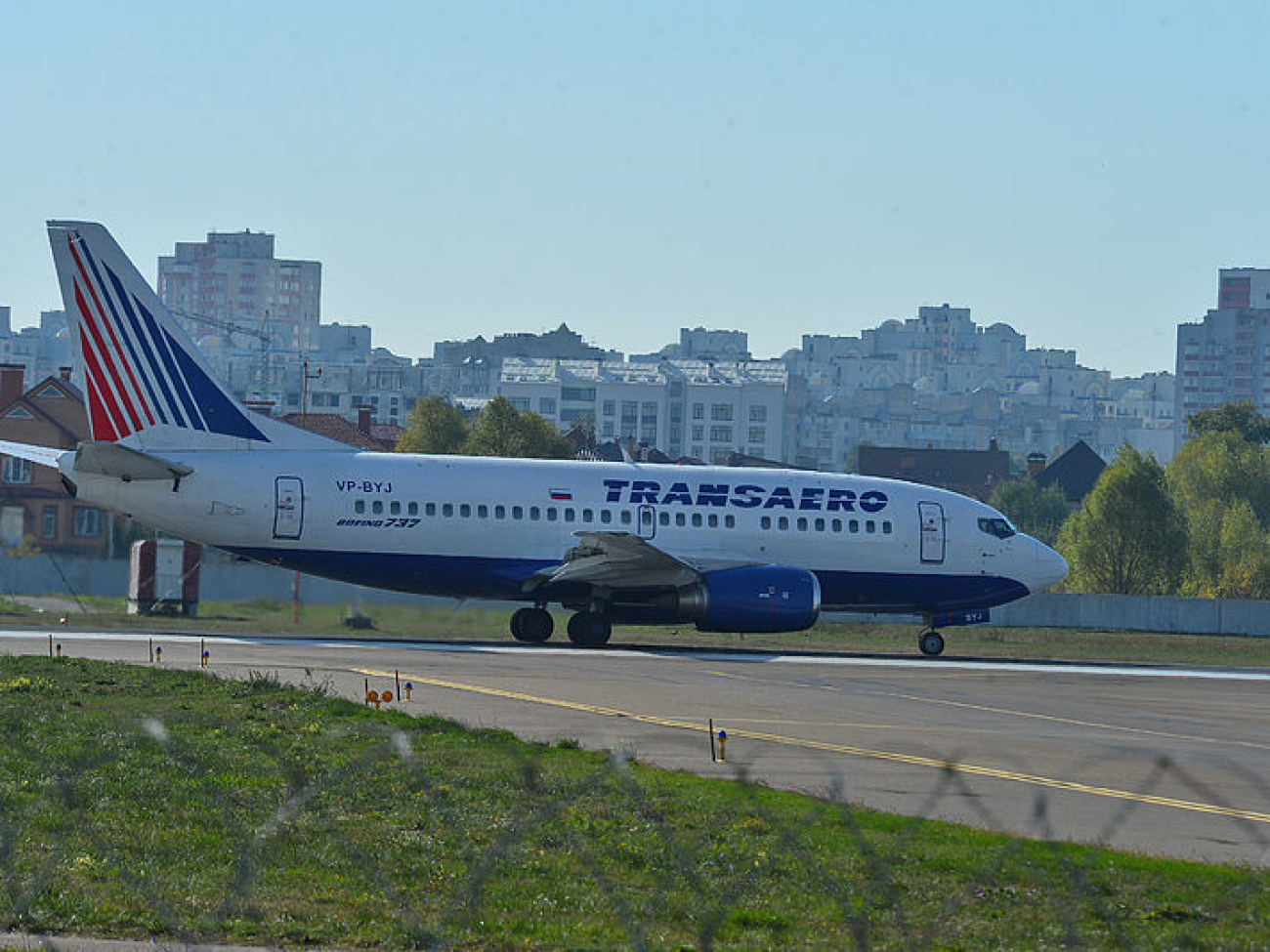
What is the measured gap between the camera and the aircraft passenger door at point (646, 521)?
41125 mm

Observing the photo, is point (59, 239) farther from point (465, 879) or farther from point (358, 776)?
point (465, 879)

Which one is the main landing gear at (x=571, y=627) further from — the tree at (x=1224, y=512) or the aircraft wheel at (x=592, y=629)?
the tree at (x=1224, y=512)

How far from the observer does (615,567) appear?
39.6 meters

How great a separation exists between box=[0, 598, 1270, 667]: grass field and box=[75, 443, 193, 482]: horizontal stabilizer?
16.6 ft

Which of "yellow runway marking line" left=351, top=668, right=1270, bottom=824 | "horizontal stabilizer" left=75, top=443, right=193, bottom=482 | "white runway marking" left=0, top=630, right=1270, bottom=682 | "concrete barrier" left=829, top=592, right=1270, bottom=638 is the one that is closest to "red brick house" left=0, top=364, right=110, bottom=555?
"concrete barrier" left=829, top=592, right=1270, bottom=638

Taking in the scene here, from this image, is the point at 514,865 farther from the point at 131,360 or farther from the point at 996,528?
the point at 996,528

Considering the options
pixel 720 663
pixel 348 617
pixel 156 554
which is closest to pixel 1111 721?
pixel 720 663

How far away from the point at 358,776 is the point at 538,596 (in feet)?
74.8

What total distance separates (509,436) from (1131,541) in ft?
92.1

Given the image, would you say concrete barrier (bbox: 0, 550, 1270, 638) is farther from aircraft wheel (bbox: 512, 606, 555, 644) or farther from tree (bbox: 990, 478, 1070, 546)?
tree (bbox: 990, 478, 1070, 546)

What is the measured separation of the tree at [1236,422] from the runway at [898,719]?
114074 millimetres

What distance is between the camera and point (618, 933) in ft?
40.7

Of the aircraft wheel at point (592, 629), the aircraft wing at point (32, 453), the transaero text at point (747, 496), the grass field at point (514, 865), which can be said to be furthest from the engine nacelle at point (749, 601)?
the grass field at point (514, 865)

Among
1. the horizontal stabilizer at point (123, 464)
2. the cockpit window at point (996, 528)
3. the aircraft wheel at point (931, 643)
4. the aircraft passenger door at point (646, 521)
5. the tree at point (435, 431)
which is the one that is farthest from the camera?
the tree at point (435, 431)
